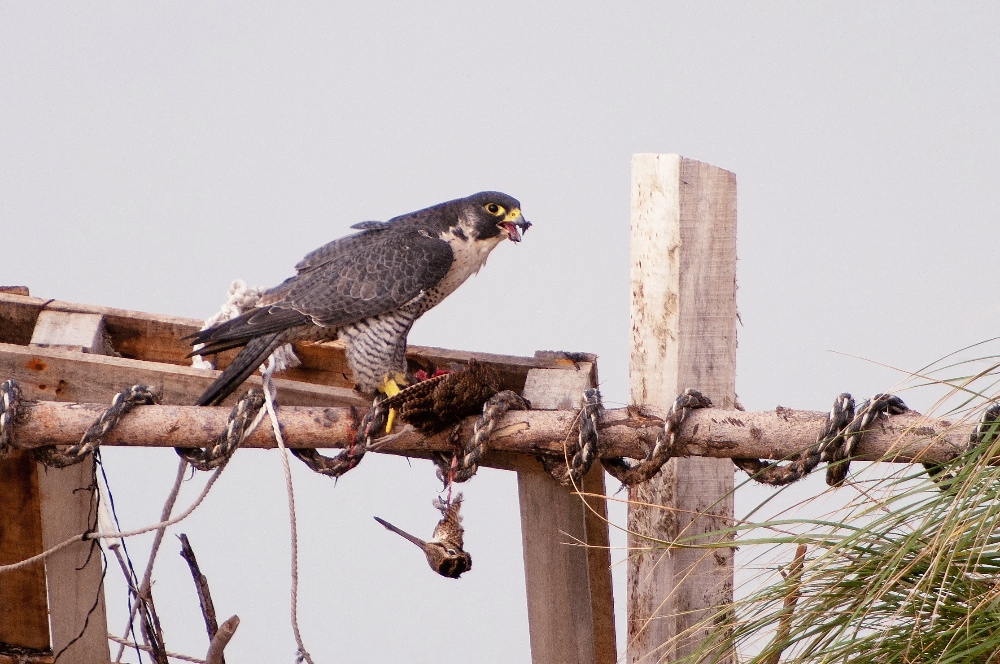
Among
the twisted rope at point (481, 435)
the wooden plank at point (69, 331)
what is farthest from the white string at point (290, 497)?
the wooden plank at point (69, 331)

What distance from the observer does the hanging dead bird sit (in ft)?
7.96

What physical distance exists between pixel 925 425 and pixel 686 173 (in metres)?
0.81

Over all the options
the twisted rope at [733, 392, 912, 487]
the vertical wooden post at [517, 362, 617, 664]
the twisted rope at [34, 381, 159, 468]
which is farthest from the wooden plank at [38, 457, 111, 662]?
the twisted rope at [733, 392, 912, 487]

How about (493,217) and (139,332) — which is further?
(493,217)

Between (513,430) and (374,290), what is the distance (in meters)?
0.76

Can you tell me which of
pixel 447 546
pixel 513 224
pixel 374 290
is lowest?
pixel 447 546

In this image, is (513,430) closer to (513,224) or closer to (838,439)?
(838,439)

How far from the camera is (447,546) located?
2.44 m

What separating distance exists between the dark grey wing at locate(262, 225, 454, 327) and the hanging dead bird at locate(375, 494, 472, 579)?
0.71 metres

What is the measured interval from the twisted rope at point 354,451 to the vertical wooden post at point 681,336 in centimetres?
67

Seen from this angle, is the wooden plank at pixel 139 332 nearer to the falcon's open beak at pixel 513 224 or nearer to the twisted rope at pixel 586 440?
the falcon's open beak at pixel 513 224

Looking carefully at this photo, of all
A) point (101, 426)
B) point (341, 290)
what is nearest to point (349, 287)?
point (341, 290)

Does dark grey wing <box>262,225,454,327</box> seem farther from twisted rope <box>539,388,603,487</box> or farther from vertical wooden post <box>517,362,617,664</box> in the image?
twisted rope <box>539,388,603,487</box>

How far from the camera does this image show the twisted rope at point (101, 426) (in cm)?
237
